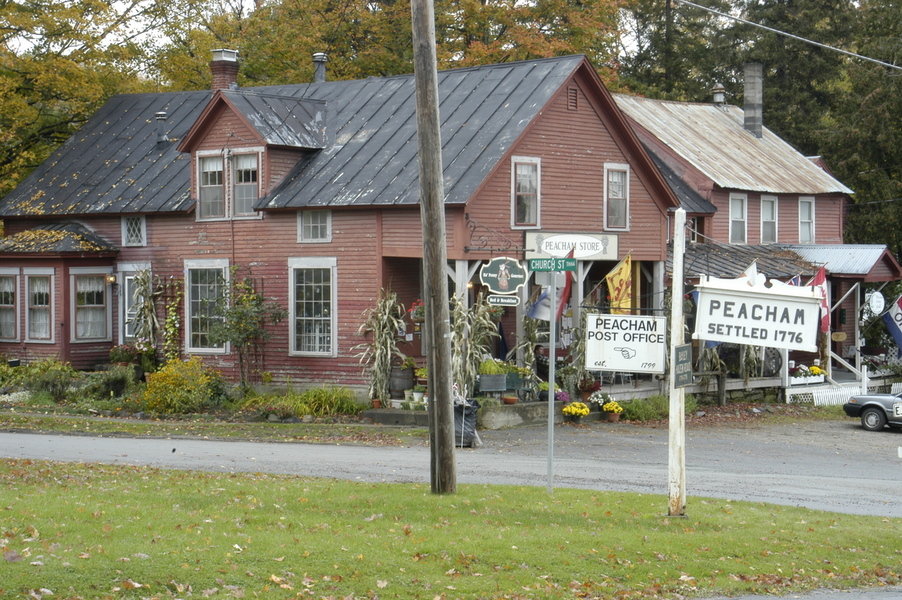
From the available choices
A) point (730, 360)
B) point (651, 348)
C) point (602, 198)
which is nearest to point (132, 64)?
point (602, 198)

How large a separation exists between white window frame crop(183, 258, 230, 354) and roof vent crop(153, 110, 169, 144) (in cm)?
469

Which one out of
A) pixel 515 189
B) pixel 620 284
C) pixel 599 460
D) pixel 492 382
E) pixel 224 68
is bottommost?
pixel 599 460

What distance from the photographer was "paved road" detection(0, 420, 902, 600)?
17688 mm

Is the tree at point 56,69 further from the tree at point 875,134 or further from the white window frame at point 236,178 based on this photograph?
the tree at point 875,134

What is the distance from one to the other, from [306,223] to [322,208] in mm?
801

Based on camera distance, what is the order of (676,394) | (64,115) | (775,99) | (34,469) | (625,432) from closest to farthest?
(676,394) → (34,469) → (625,432) → (64,115) → (775,99)

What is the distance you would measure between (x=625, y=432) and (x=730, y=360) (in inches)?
328

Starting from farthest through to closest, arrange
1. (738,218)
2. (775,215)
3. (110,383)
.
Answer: (775,215)
(738,218)
(110,383)

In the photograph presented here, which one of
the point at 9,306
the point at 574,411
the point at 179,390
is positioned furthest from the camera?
the point at 9,306

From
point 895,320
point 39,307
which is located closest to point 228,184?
point 39,307

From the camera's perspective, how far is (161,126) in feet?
112

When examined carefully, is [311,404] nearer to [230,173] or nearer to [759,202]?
[230,173]

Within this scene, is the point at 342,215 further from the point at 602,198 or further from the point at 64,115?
the point at 64,115

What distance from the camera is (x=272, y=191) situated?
28688 millimetres
